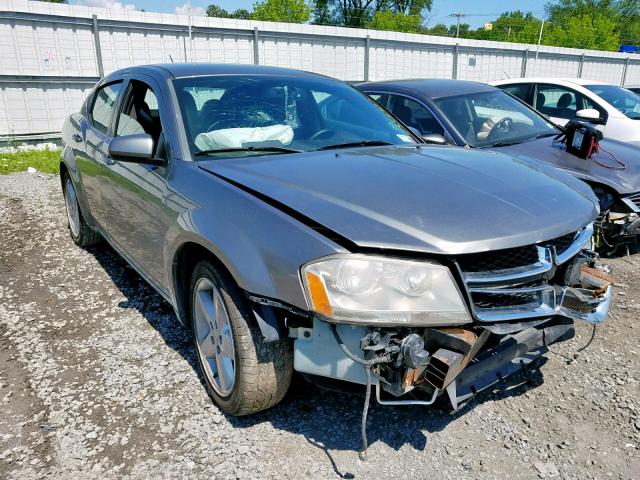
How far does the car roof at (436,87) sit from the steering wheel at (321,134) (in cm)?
263

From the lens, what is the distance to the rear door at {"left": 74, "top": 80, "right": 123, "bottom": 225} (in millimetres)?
3867

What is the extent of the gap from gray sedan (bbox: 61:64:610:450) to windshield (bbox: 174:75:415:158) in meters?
0.01

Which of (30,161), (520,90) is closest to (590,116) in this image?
(520,90)

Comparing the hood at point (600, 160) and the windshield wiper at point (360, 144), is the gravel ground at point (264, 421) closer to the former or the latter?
the windshield wiper at point (360, 144)

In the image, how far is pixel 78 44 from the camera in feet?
33.2

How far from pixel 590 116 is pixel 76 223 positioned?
637 cm

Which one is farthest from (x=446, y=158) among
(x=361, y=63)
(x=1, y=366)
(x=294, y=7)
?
(x=294, y=7)

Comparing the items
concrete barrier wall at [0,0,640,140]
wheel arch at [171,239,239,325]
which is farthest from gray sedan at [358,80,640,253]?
concrete barrier wall at [0,0,640,140]

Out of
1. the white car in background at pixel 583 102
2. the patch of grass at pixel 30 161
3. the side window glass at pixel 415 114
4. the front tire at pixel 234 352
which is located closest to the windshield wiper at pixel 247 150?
the front tire at pixel 234 352

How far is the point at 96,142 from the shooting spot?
400 centimetres

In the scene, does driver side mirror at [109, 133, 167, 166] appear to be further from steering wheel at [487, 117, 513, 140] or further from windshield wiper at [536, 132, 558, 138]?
windshield wiper at [536, 132, 558, 138]

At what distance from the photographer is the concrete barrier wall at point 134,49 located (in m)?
9.68

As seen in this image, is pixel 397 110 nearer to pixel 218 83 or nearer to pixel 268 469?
pixel 218 83

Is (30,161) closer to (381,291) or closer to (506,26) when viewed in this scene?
(381,291)
